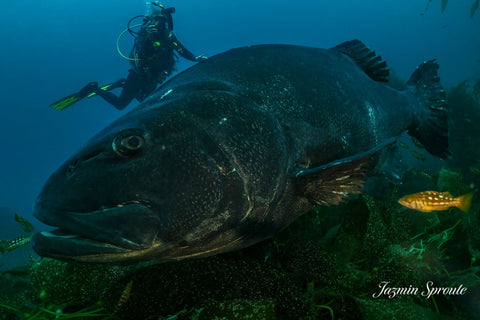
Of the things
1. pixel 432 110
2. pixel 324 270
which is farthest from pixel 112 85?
pixel 324 270

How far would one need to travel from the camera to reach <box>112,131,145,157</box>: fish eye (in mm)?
1589

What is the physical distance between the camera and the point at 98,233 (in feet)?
4.52

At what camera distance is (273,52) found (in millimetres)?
2945

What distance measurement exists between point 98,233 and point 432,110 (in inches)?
207

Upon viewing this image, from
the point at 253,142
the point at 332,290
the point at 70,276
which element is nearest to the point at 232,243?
the point at 253,142

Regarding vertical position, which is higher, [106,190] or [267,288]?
[106,190]

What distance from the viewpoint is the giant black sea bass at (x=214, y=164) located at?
145cm

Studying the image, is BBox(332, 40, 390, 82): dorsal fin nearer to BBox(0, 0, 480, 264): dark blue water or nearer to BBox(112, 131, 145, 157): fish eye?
BBox(112, 131, 145, 157): fish eye

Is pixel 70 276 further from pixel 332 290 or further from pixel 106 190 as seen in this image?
pixel 332 290

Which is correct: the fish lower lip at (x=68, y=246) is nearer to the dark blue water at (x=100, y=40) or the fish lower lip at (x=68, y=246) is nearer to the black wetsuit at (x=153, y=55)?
the black wetsuit at (x=153, y=55)

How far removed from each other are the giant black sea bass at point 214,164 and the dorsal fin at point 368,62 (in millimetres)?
1067

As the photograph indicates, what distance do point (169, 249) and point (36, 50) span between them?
500 feet

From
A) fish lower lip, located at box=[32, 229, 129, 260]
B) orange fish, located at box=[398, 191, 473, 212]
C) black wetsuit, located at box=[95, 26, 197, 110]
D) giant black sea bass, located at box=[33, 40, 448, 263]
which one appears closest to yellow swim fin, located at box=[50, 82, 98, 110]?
black wetsuit, located at box=[95, 26, 197, 110]

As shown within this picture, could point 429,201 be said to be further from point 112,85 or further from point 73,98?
point 112,85
